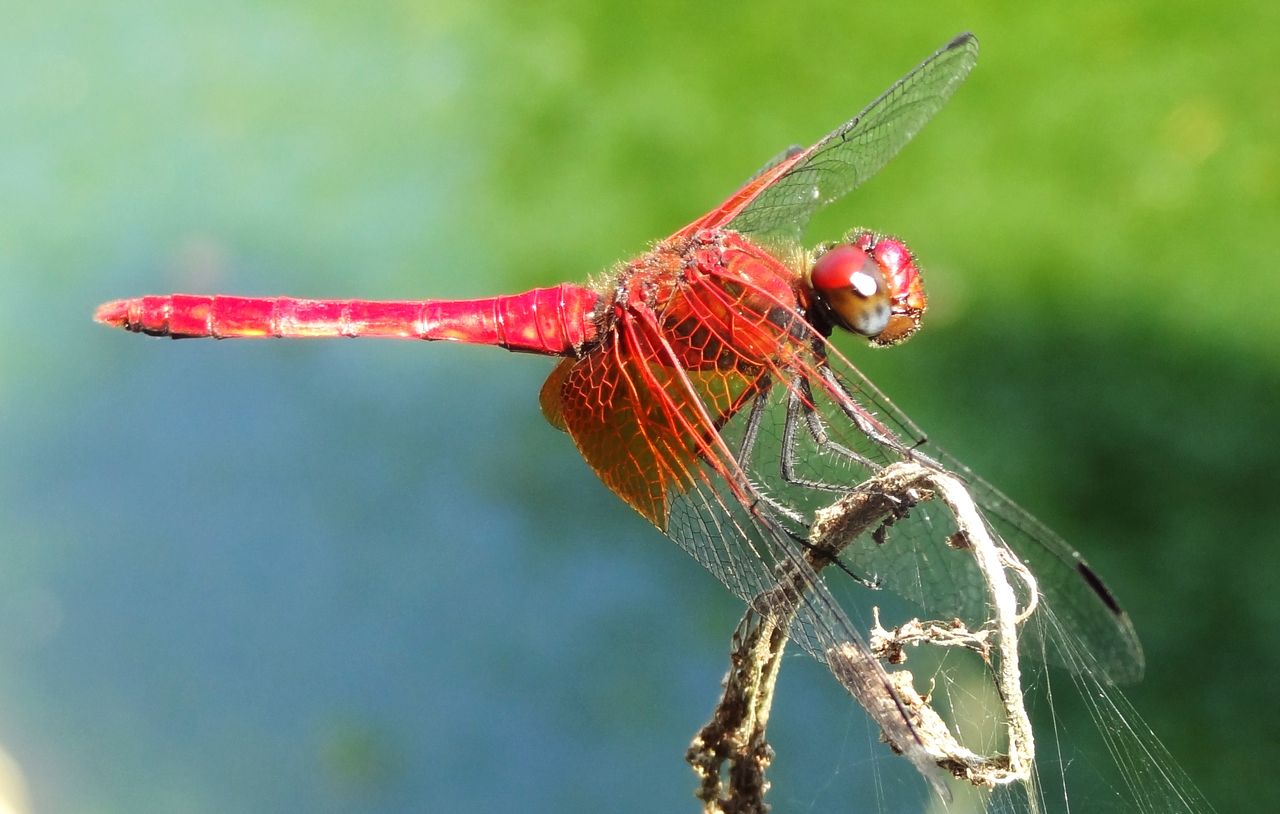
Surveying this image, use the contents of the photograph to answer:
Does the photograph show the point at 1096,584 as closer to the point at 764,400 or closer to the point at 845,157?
the point at 764,400

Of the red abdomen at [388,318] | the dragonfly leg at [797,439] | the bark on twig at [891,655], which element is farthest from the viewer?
the red abdomen at [388,318]

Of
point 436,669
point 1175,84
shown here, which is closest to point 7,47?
point 436,669

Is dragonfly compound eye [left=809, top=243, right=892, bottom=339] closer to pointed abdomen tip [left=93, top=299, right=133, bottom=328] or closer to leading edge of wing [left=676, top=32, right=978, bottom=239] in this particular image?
leading edge of wing [left=676, top=32, right=978, bottom=239]

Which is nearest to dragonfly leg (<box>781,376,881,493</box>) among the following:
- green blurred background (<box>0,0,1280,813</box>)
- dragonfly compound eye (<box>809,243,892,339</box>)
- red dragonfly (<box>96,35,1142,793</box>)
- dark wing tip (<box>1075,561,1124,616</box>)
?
red dragonfly (<box>96,35,1142,793</box>)

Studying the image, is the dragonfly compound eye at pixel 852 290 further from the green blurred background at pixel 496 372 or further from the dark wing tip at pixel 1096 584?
the green blurred background at pixel 496 372

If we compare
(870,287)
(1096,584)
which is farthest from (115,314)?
(1096,584)

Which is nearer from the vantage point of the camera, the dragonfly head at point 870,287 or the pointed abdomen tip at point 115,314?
the dragonfly head at point 870,287

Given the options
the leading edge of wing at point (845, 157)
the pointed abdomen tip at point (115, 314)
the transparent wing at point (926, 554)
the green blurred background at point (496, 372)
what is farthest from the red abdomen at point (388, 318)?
the green blurred background at point (496, 372)

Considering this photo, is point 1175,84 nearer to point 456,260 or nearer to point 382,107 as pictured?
point 456,260
